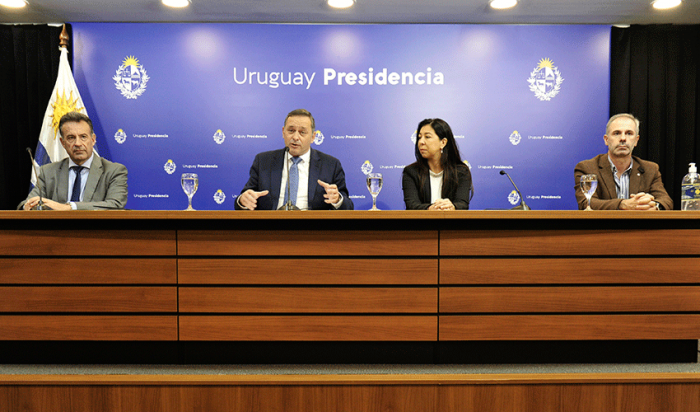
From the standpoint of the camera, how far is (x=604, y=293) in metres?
2.13

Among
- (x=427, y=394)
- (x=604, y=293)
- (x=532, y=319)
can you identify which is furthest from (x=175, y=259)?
(x=604, y=293)

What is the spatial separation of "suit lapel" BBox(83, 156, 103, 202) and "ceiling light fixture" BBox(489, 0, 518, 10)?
12.0 feet

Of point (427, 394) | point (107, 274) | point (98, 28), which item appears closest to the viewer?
point (427, 394)

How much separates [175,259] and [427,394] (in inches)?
54.7

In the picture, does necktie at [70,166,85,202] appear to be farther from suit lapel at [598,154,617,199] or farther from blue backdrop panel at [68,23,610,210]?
suit lapel at [598,154,617,199]

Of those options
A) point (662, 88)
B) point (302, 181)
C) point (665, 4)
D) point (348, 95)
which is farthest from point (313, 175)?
point (662, 88)

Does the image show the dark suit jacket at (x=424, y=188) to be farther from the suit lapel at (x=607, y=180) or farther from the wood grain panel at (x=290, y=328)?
the wood grain panel at (x=290, y=328)

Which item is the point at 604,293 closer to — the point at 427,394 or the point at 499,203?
the point at 427,394

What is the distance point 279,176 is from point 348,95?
159 cm

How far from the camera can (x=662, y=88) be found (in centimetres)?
435

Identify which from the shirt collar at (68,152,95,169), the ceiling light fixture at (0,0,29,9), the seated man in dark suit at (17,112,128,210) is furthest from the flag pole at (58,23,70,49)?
the shirt collar at (68,152,95,169)

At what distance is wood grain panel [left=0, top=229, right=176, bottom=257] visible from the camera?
211 centimetres

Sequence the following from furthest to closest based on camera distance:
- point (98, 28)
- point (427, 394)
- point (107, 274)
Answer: point (98, 28) → point (107, 274) → point (427, 394)

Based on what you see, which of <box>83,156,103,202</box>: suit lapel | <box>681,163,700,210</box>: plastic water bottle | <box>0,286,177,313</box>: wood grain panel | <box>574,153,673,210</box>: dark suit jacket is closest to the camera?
<box>0,286,177,313</box>: wood grain panel
